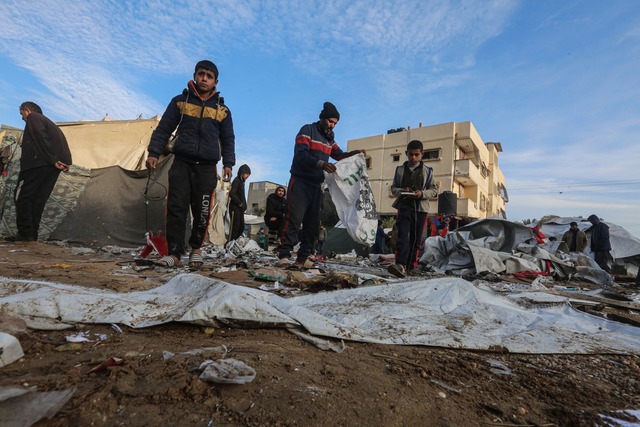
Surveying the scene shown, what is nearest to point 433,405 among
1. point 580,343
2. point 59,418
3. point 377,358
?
point 377,358

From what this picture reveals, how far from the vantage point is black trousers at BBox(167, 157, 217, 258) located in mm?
3439

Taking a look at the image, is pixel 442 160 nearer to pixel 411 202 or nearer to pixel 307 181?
pixel 411 202

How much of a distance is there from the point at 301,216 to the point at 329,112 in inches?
49.0

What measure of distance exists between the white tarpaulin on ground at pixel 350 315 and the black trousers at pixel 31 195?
134 inches

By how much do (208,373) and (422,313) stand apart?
126 centimetres

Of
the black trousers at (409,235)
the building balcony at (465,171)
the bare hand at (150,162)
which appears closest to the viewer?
the bare hand at (150,162)

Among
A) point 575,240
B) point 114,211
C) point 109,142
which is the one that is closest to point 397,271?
point 114,211

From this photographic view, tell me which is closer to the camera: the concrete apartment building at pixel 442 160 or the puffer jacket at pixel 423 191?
the puffer jacket at pixel 423 191

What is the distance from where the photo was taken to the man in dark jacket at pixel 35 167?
4.32m

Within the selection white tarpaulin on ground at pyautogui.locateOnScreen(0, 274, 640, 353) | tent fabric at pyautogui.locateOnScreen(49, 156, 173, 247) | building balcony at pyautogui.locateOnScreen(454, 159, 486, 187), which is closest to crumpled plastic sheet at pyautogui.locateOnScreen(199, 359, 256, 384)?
white tarpaulin on ground at pyautogui.locateOnScreen(0, 274, 640, 353)

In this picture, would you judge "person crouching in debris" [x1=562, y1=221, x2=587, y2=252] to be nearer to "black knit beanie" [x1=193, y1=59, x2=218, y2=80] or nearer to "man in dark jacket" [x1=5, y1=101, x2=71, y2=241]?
"black knit beanie" [x1=193, y1=59, x2=218, y2=80]

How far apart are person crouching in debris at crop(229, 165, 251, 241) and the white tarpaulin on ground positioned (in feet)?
16.1

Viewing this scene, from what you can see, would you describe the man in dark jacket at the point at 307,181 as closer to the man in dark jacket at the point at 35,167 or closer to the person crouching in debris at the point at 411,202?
the person crouching in debris at the point at 411,202

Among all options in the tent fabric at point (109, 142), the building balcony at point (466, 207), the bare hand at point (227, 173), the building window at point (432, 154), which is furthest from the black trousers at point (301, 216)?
the building balcony at point (466, 207)
